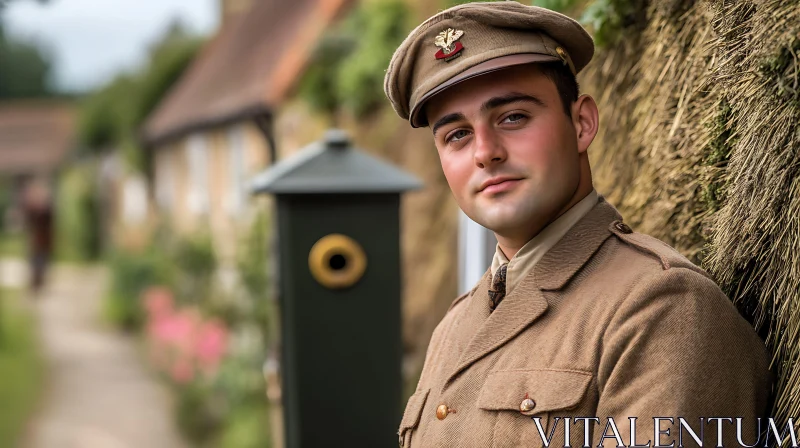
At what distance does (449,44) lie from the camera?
1932 mm

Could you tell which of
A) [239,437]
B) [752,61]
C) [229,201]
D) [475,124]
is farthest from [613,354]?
[229,201]

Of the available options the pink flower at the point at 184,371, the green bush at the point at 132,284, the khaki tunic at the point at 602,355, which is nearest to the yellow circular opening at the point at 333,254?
the khaki tunic at the point at 602,355

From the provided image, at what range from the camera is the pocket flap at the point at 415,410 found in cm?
207

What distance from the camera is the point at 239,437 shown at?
7.58 metres

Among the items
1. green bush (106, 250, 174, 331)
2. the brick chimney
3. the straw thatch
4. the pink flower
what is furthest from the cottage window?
the straw thatch

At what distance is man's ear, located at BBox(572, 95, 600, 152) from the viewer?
1955mm

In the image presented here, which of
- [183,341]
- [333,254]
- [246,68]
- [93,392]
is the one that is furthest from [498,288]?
[246,68]

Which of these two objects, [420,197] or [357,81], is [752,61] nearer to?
[420,197]

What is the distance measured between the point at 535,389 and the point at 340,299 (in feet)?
8.61

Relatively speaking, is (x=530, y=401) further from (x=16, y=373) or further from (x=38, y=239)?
(x=38, y=239)

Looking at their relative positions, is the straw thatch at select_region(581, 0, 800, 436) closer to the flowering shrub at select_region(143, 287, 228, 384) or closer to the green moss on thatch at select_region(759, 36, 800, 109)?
the green moss on thatch at select_region(759, 36, 800, 109)

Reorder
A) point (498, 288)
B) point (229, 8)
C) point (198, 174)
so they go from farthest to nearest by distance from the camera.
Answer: point (229, 8), point (198, 174), point (498, 288)

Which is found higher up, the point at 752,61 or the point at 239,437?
the point at 752,61

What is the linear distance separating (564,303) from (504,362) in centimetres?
16
